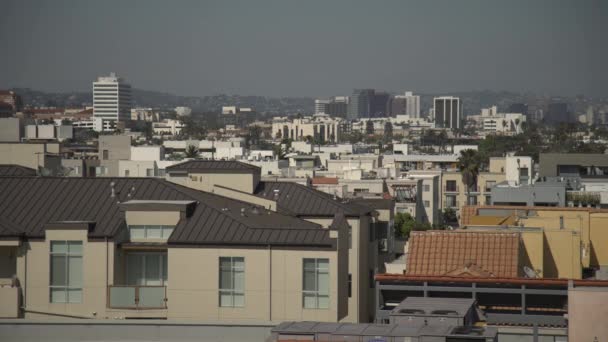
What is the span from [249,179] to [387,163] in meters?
71.8

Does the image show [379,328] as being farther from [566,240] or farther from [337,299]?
[566,240]

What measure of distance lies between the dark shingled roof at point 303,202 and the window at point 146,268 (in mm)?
4130

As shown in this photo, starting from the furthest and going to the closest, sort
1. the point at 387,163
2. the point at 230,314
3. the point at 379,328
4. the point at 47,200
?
the point at 387,163 → the point at 47,200 → the point at 230,314 → the point at 379,328

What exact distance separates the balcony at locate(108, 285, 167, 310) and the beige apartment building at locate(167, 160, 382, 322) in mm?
3243

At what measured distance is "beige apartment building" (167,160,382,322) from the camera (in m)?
18.9

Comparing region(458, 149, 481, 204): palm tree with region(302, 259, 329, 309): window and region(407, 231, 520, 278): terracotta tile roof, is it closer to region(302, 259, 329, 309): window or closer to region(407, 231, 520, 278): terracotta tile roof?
region(407, 231, 520, 278): terracotta tile roof

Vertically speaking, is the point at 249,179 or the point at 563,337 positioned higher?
the point at 249,179

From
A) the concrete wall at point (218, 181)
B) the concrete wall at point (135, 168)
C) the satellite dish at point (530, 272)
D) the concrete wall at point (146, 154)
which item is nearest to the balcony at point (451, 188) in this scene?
the concrete wall at point (146, 154)

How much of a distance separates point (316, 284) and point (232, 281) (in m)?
0.93

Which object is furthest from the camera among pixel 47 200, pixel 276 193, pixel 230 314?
pixel 276 193

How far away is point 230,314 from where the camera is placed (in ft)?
50.1

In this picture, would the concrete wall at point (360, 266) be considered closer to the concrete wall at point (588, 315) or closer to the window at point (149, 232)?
the window at point (149, 232)

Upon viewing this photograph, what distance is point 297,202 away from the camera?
21312mm

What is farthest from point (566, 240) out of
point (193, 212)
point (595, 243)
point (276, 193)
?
point (193, 212)
